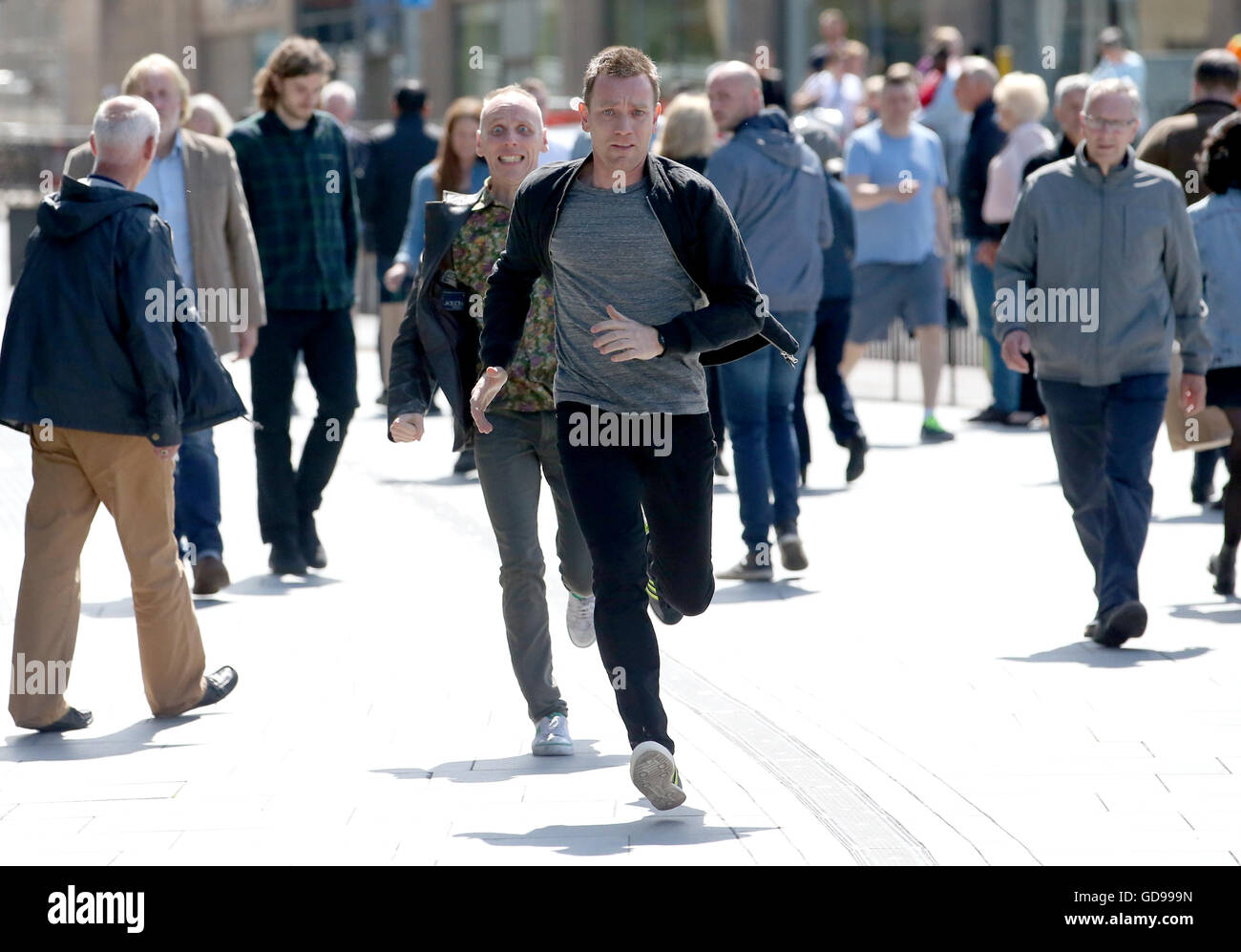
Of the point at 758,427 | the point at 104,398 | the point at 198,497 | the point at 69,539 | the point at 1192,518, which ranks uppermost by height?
the point at 104,398

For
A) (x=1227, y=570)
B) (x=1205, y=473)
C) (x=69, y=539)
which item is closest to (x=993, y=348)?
(x=1205, y=473)

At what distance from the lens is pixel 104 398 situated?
20.1 feet

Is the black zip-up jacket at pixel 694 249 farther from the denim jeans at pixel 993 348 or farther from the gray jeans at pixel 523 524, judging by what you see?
the denim jeans at pixel 993 348

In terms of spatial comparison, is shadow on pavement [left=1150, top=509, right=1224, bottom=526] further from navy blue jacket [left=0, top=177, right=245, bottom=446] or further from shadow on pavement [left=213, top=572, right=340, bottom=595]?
navy blue jacket [left=0, top=177, right=245, bottom=446]

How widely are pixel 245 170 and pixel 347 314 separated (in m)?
0.71

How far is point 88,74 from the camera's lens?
53.3 m

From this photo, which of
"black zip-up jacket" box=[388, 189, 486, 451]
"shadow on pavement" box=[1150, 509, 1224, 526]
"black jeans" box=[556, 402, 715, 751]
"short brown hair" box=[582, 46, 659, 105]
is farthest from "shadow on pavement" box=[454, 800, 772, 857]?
"shadow on pavement" box=[1150, 509, 1224, 526]

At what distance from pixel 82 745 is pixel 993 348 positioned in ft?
27.9

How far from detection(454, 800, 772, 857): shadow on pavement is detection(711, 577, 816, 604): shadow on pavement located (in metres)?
3.15

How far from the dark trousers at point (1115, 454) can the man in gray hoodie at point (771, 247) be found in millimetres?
1536

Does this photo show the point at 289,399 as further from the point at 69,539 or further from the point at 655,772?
the point at 655,772

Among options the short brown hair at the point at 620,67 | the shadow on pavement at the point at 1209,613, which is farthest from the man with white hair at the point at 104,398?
the shadow on pavement at the point at 1209,613

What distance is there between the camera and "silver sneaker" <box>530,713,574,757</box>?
19.3 feet
